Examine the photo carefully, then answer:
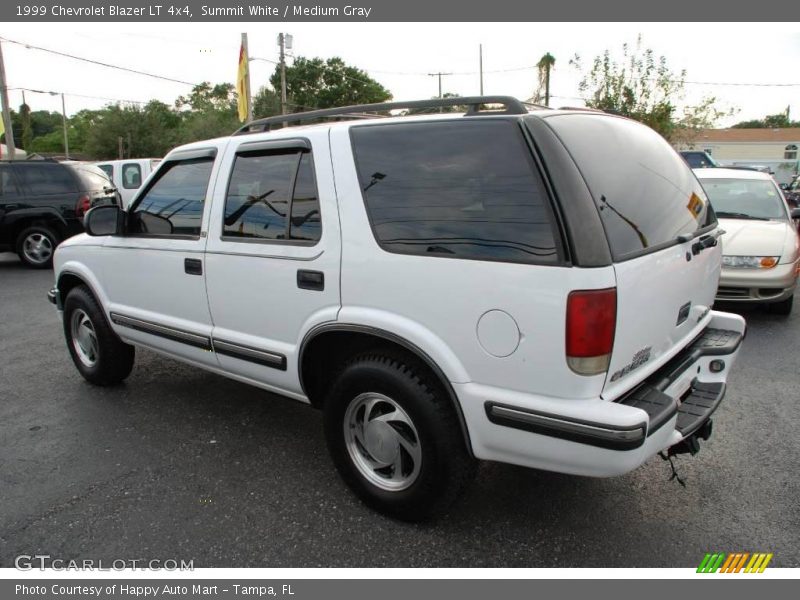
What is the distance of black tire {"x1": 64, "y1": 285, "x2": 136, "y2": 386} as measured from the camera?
4305mm

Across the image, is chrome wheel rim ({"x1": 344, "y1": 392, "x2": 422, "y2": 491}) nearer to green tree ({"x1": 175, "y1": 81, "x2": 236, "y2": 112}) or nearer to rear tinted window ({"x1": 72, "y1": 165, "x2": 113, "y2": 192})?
rear tinted window ({"x1": 72, "y1": 165, "x2": 113, "y2": 192})

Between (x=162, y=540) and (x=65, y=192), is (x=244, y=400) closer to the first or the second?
(x=162, y=540)

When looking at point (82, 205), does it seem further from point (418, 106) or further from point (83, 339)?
point (418, 106)

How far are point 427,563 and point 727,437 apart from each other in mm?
2204

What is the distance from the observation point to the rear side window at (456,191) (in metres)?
2.21

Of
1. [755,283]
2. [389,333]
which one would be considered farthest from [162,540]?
[755,283]

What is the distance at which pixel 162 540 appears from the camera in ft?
8.84

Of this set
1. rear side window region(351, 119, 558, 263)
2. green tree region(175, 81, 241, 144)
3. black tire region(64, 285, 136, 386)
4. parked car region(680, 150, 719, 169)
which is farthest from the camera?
green tree region(175, 81, 241, 144)

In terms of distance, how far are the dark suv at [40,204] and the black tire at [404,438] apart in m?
9.12

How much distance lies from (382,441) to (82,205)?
9.90 meters

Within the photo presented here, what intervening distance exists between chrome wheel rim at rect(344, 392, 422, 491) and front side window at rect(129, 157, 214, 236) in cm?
150

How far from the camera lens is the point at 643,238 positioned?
2.42 meters

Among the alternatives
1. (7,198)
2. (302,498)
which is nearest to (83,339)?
(302,498)

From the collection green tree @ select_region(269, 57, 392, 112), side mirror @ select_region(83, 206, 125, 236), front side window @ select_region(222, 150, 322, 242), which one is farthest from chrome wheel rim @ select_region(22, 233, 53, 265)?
green tree @ select_region(269, 57, 392, 112)
